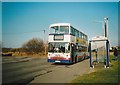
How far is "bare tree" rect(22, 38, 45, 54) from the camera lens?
61500 mm

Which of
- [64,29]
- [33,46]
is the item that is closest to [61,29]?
[64,29]

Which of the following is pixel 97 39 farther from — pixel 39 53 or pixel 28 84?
pixel 39 53

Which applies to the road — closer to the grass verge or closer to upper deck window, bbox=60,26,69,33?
the grass verge

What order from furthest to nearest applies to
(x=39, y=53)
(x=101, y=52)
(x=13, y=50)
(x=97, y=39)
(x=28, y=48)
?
(x=13, y=50)
(x=28, y=48)
(x=39, y=53)
(x=101, y=52)
(x=97, y=39)

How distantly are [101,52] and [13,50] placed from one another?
176 feet

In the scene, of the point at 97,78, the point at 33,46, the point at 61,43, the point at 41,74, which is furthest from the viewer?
the point at 33,46

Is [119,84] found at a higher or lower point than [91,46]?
lower

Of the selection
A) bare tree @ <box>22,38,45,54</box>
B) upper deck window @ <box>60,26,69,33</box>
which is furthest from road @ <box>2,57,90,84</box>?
bare tree @ <box>22,38,45,54</box>

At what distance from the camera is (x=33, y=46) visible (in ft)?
209

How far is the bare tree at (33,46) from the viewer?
6150 cm

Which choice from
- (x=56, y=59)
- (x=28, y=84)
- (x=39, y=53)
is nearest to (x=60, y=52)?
(x=56, y=59)

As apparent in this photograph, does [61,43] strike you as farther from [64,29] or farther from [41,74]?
[41,74]

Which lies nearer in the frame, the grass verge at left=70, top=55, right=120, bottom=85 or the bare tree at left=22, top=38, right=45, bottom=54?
the grass verge at left=70, top=55, right=120, bottom=85

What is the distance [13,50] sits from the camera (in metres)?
71.4
